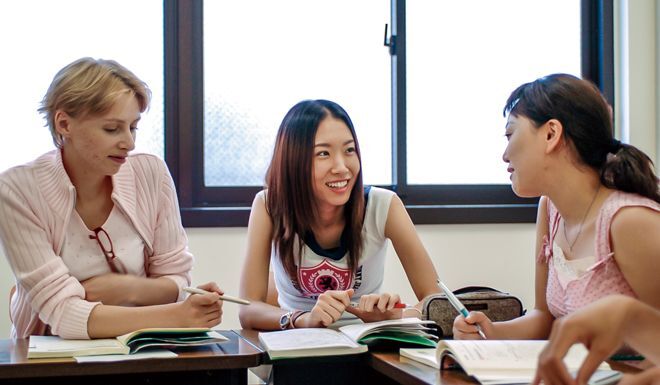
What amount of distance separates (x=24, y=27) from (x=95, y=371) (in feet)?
6.18

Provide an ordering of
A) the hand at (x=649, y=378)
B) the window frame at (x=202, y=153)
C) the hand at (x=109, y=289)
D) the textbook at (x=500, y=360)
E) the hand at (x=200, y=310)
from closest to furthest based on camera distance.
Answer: the hand at (x=649, y=378) → the textbook at (x=500, y=360) → the hand at (x=200, y=310) → the hand at (x=109, y=289) → the window frame at (x=202, y=153)

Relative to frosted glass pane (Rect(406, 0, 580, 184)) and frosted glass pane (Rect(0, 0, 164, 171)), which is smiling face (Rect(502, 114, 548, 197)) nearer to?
frosted glass pane (Rect(406, 0, 580, 184))

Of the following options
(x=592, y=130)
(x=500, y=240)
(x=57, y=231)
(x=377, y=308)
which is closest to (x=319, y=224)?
(x=377, y=308)

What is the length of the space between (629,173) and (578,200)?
0.14 metres

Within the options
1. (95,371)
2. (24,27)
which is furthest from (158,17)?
(95,371)

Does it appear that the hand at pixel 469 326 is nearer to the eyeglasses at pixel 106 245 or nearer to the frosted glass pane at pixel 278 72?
the eyeglasses at pixel 106 245

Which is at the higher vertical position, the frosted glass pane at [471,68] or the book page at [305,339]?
the frosted glass pane at [471,68]

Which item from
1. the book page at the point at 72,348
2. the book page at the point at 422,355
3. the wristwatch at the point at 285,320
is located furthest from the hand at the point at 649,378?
the wristwatch at the point at 285,320

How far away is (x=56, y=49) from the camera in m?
2.94

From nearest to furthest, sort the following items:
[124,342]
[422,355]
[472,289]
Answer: [422,355]
[124,342]
[472,289]

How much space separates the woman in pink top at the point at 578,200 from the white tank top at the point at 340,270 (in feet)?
1.82

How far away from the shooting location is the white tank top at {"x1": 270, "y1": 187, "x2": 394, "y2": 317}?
223cm

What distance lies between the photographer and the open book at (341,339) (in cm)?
154

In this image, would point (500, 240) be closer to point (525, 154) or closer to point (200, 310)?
point (525, 154)
